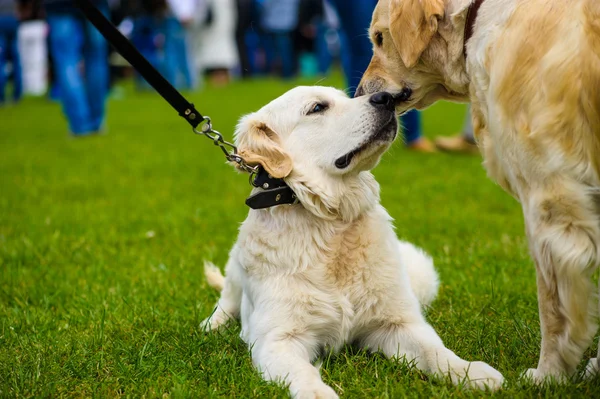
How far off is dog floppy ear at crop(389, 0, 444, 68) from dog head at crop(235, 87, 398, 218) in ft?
0.70

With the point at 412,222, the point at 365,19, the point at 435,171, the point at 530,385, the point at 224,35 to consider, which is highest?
the point at 530,385

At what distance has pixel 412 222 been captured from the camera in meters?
5.10

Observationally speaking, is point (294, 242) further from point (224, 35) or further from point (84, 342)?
point (224, 35)

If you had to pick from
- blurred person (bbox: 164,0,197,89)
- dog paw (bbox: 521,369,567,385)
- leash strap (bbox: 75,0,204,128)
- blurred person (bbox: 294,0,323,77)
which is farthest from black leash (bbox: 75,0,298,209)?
blurred person (bbox: 294,0,323,77)

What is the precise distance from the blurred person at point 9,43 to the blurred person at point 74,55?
7305 mm

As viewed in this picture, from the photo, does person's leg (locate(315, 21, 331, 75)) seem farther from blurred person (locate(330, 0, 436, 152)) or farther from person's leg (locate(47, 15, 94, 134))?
blurred person (locate(330, 0, 436, 152))

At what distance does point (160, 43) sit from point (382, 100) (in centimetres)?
2221

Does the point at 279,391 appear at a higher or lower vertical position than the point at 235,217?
higher

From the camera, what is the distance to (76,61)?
1002 centimetres

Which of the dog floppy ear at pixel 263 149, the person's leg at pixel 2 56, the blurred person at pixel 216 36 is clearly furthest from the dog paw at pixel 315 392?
the blurred person at pixel 216 36

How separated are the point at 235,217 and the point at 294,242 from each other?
2659 mm

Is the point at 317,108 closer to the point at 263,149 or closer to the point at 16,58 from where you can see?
the point at 263,149

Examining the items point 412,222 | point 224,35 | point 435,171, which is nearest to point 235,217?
point 412,222

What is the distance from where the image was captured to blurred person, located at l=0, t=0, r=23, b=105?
16750mm
